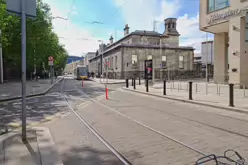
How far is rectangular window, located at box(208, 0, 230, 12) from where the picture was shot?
2105 cm

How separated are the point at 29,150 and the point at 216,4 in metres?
23.1

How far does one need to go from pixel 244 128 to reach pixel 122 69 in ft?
144

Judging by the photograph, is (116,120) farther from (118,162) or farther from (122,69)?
(122,69)

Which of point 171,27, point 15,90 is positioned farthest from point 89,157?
point 171,27

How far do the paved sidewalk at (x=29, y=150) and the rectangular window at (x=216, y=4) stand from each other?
21.4 m

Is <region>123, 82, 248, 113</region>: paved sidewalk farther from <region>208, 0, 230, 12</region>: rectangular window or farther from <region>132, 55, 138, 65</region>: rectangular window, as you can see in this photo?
<region>132, 55, 138, 65</region>: rectangular window

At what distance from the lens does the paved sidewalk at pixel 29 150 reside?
3988 mm

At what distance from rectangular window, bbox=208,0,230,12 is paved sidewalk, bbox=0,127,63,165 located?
2139 centimetres

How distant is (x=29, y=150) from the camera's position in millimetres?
4496

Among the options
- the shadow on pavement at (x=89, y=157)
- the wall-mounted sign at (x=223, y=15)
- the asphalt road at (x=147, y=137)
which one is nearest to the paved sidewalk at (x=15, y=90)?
the asphalt road at (x=147, y=137)

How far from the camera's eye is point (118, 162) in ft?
13.3

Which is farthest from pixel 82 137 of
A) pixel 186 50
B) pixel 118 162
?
pixel 186 50

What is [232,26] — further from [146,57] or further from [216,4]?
[146,57]

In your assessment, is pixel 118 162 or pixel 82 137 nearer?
pixel 118 162
